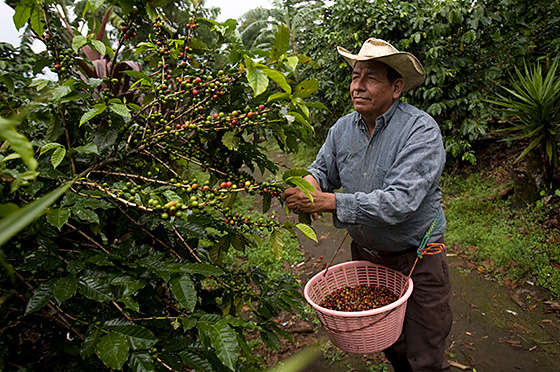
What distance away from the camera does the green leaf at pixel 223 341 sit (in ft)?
2.93

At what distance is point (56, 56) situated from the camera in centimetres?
125

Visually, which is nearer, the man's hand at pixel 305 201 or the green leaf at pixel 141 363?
the green leaf at pixel 141 363

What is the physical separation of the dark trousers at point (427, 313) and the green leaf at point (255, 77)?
58.2 inches

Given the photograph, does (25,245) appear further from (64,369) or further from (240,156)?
(240,156)

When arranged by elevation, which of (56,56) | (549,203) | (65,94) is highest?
(56,56)

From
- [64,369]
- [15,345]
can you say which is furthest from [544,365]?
[15,345]

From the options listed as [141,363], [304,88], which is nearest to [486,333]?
[304,88]

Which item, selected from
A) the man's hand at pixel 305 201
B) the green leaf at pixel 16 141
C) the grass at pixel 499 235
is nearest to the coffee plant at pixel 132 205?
the man's hand at pixel 305 201

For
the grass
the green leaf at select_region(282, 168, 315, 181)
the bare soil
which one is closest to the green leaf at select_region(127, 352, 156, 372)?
the green leaf at select_region(282, 168, 315, 181)

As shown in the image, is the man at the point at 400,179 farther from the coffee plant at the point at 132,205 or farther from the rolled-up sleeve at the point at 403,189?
the coffee plant at the point at 132,205

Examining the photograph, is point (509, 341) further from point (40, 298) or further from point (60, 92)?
point (60, 92)

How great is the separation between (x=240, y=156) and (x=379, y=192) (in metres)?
0.70

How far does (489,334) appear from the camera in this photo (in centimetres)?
271

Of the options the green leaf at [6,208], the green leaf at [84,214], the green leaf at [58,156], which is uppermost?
the green leaf at [58,156]
